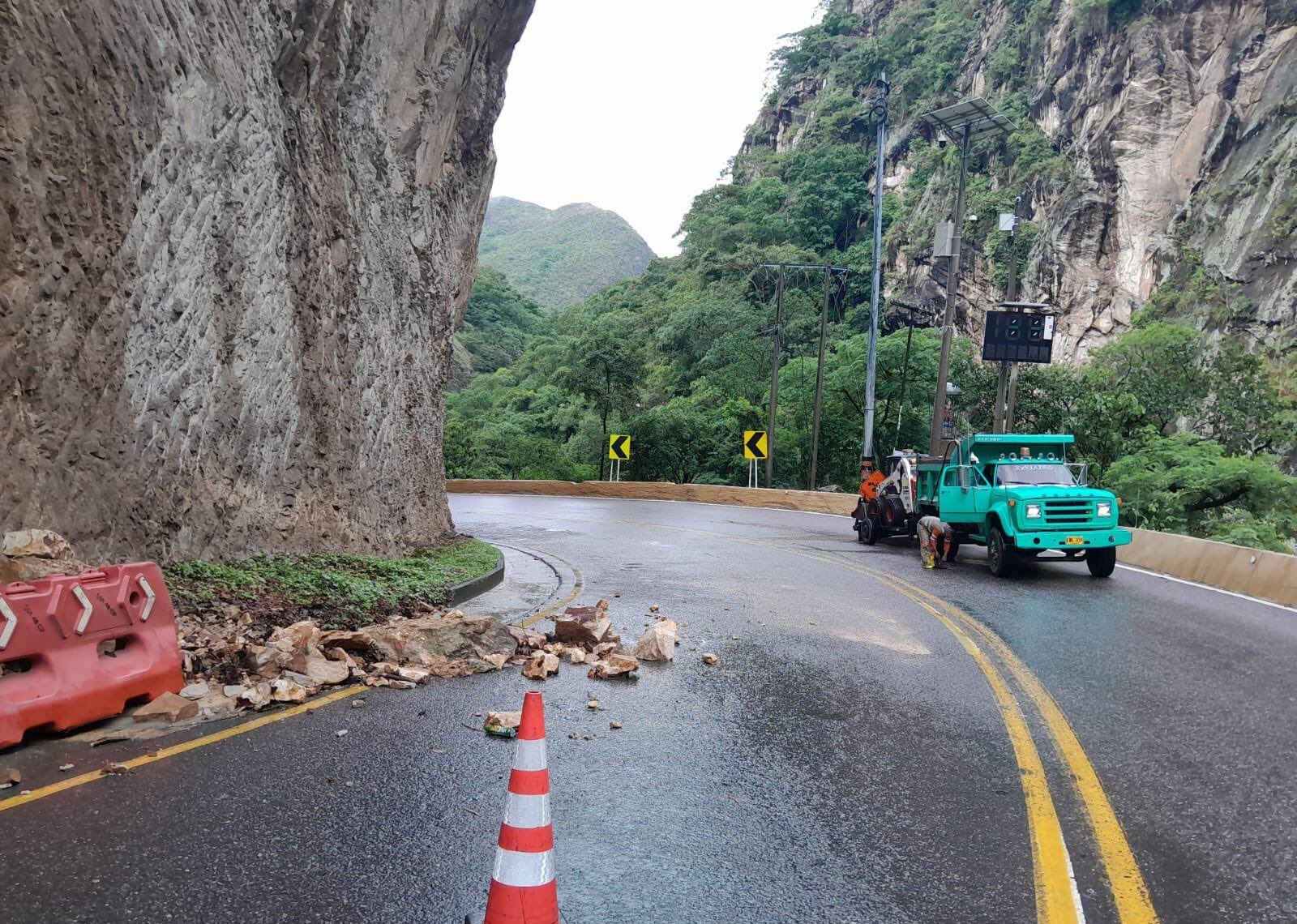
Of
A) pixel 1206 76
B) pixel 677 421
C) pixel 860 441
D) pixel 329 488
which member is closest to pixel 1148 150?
pixel 1206 76

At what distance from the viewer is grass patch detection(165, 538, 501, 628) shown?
8594mm

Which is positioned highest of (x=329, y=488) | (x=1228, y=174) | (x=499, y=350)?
(x=1228, y=174)

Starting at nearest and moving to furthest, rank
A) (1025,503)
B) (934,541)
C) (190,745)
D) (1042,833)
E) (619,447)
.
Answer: (1042,833) < (190,745) < (1025,503) < (934,541) < (619,447)

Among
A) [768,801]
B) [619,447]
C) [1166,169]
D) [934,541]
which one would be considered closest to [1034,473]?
[934,541]

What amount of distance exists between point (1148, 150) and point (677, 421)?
32.7 m

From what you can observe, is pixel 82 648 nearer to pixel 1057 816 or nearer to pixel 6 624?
pixel 6 624

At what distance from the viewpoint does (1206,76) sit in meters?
52.6

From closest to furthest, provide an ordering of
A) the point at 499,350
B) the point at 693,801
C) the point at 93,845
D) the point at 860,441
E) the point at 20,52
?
1. the point at 93,845
2. the point at 693,801
3. the point at 20,52
4. the point at 860,441
5. the point at 499,350

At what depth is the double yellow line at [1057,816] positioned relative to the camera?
3619 mm

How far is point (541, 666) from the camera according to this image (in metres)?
7.46

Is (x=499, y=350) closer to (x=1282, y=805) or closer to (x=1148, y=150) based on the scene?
(x=1148, y=150)

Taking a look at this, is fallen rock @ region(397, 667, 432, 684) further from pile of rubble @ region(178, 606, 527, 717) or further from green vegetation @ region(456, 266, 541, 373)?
green vegetation @ region(456, 266, 541, 373)

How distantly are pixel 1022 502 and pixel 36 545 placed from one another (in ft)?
42.4

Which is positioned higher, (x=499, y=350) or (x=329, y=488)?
(x=499, y=350)
